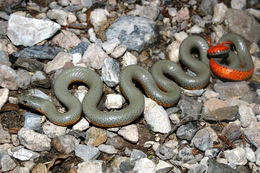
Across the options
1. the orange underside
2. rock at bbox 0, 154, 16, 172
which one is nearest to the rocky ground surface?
rock at bbox 0, 154, 16, 172

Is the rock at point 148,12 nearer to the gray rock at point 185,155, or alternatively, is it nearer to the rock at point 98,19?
the rock at point 98,19

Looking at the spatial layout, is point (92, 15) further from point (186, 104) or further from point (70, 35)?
point (186, 104)

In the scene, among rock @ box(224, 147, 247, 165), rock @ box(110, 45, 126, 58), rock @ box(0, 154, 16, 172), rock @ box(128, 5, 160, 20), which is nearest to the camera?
rock @ box(0, 154, 16, 172)

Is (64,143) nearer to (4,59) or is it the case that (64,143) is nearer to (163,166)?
(163,166)

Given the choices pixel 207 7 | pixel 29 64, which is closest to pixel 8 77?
pixel 29 64

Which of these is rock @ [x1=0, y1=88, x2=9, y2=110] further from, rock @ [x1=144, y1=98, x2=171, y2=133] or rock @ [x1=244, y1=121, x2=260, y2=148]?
rock @ [x1=244, y1=121, x2=260, y2=148]

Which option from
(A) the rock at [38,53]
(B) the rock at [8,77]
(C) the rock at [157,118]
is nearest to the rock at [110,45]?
(A) the rock at [38,53]

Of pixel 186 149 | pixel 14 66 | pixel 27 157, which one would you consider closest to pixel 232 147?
pixel 186 149
